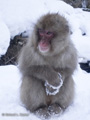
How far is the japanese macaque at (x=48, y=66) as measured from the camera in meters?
2.55

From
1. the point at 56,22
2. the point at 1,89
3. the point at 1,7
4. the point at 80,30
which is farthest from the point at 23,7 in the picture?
the point at 56,22

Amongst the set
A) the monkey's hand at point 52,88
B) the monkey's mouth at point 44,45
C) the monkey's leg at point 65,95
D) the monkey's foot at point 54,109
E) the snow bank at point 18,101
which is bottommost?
the snow bank at point 18,101

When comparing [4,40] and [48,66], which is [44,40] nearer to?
[48,66]

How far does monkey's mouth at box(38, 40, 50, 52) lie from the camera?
251cm

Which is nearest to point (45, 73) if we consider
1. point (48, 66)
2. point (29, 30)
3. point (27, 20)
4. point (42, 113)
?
point (48, 66)

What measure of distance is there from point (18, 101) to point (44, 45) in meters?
0.82

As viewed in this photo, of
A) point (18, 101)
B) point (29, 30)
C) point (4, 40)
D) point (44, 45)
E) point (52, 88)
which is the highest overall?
point (44, 45)

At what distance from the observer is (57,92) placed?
9.23 ft

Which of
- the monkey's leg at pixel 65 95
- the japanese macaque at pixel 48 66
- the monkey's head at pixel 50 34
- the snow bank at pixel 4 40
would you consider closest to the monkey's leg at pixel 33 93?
the japanese macaque at pixel 48 66

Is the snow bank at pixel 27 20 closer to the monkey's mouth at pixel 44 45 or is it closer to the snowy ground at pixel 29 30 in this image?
the snowy ground at pixel 29 30

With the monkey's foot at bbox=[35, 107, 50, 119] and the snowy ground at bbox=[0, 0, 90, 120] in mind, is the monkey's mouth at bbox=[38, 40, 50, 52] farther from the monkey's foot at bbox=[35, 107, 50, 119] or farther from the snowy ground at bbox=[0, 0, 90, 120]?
the monkey's foot at bbox=[35, 107, 50, 119]

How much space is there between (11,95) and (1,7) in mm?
2814

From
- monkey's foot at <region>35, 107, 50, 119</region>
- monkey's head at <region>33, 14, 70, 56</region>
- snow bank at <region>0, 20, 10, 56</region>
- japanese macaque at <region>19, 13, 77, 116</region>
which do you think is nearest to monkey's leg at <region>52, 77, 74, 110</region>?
japanese macaque at <region>19, 13, 77, 116</region>

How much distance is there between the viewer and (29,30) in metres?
5.08
